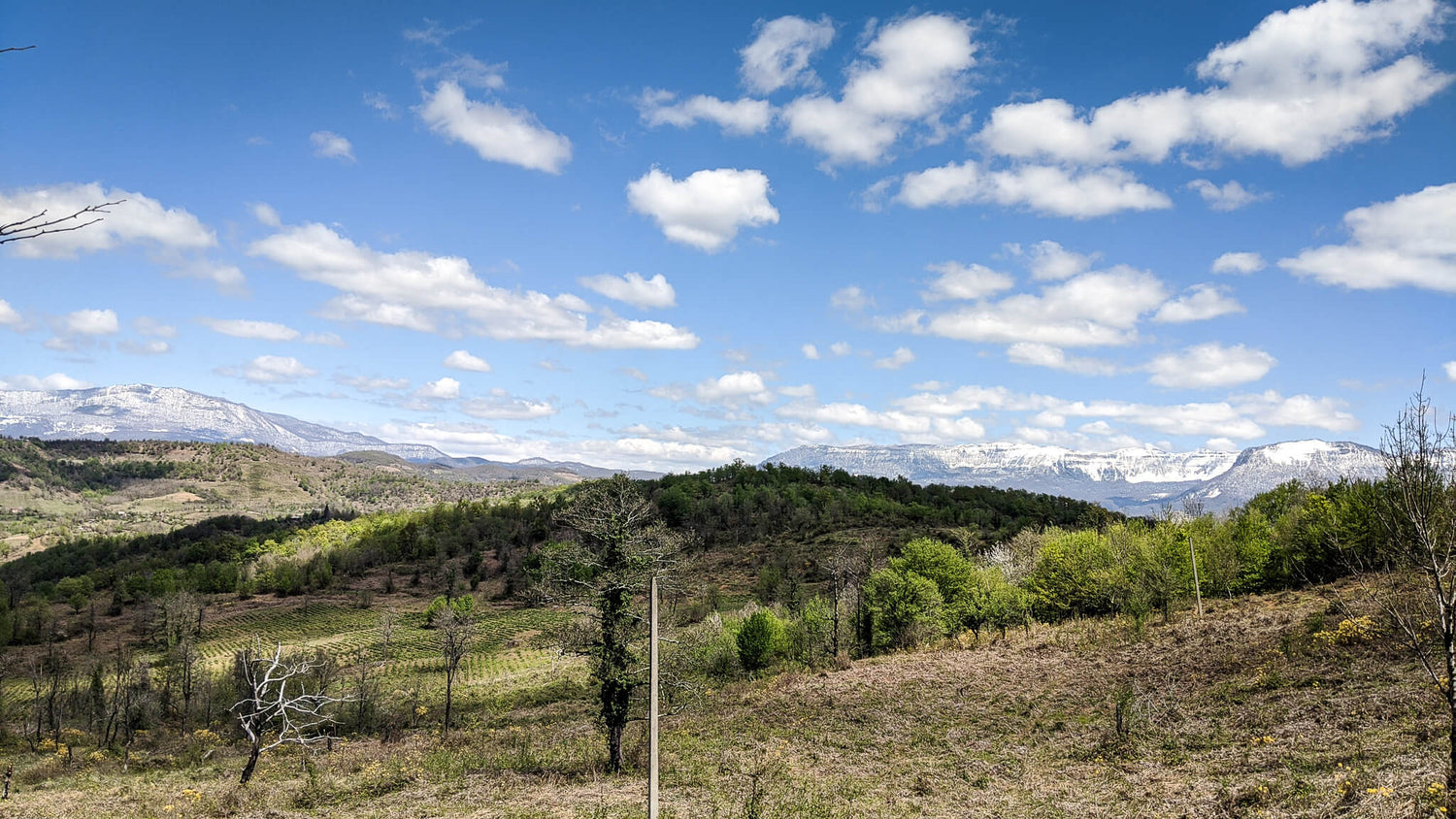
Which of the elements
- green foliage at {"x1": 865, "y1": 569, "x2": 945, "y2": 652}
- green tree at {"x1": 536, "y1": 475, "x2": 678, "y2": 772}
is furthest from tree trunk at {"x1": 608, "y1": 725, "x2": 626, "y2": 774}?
green foliage at {"x1": 865, "y1": 569, "x2": 945, "y2": 652}

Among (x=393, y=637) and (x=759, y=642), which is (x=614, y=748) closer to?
(x=759, y=642)

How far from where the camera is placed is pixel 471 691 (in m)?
62.1

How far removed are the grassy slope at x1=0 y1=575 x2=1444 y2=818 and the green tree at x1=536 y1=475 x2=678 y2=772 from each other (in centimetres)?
315

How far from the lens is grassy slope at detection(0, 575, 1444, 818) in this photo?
19875 mm

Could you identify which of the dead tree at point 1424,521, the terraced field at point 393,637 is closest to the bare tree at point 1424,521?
the dead tree at point 1424,521

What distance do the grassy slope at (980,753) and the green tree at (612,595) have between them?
10.4 feet

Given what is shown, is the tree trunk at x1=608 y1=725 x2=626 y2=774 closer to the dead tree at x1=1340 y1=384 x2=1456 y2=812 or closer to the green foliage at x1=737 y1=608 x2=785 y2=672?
the dead tree at x1=1340 y1=384 x2=1456 y2=812

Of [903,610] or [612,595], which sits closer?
[612,595]

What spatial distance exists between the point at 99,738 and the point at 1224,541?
88786mm

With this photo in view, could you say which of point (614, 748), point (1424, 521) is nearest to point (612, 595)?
point (614, 748)

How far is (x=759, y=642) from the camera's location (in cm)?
5894

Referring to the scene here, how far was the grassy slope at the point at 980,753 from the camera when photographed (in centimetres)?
1988

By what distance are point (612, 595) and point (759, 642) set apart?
3346cm


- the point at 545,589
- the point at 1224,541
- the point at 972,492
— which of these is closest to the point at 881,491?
the point at 972,492
